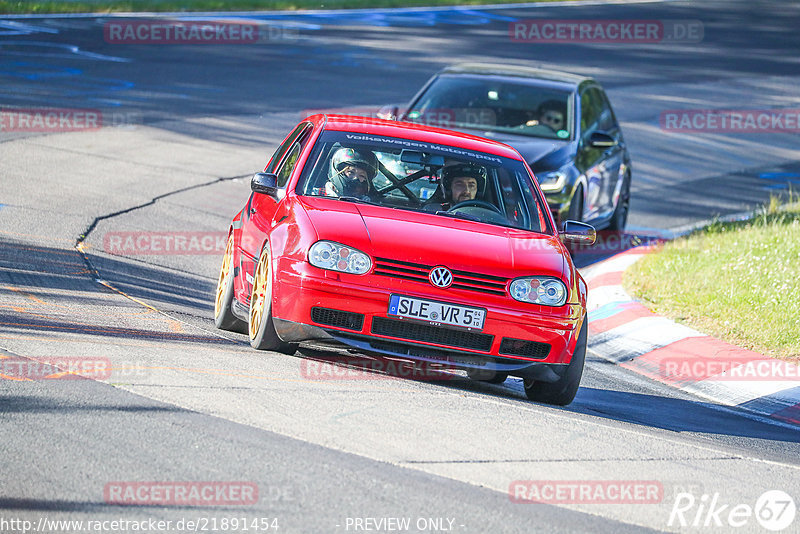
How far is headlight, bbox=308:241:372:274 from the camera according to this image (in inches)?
260

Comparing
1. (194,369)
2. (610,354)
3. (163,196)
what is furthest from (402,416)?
(163,196)

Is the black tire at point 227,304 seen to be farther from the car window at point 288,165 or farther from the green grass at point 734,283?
the green grass at point 734,283

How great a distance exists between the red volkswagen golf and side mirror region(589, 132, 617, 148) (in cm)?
470

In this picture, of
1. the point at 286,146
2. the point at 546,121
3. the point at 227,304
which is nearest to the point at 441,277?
the point at 227,304

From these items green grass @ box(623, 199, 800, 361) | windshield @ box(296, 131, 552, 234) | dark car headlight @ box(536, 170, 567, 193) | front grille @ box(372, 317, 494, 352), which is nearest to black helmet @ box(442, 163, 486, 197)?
windshield @ box(296, 131, 552, 234)

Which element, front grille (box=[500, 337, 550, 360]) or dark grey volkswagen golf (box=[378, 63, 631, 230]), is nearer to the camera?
front grille (box=[500, 337, 550, 360])

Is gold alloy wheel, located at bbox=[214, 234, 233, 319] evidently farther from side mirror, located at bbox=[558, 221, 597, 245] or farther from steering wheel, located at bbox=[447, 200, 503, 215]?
side mirror, located at bbox=[558, 221, 597, 245]

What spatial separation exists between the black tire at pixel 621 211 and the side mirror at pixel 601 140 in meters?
1.39

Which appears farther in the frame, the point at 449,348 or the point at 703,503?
the point at 449,348

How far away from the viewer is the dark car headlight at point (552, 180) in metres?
11.6

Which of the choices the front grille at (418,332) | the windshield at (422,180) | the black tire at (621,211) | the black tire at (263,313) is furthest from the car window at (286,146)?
the black tire at (621,211)

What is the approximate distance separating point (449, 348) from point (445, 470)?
4.77ft

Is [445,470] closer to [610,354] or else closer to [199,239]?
[610,354]

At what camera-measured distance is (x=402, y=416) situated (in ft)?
19.5
